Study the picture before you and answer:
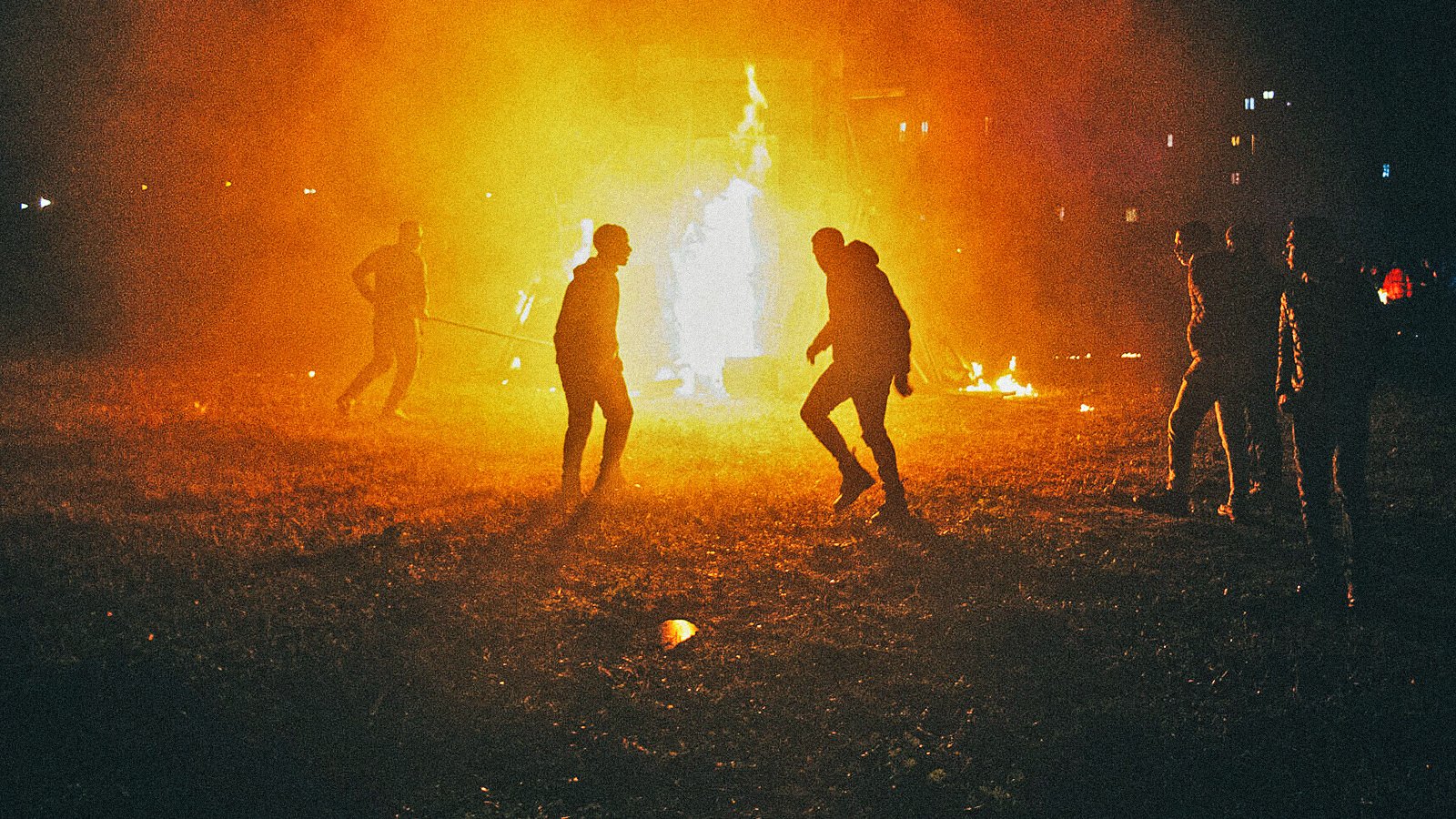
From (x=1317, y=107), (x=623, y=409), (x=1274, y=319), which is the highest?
(x=1317, y=107)

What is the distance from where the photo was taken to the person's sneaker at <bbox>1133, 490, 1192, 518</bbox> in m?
6.51

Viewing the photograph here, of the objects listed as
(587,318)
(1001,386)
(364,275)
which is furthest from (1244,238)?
(364,275)

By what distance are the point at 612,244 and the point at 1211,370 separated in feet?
14.9

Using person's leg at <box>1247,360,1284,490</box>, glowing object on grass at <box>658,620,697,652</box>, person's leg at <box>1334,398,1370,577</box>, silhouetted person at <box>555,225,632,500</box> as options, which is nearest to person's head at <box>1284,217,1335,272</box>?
person's leg at <box>1334,398,1370,577</box>

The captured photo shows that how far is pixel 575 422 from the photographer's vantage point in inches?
270

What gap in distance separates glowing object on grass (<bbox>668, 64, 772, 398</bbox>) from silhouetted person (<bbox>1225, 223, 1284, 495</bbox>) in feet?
26.9

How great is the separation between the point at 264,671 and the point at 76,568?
197 cm

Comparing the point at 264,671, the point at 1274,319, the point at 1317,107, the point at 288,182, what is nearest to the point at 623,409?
the point at 264,671

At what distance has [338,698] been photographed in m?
3.77

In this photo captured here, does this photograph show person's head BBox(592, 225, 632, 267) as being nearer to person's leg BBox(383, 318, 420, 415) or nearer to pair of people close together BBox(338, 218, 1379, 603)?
pair of people close together BBox(338, 218, 1379, 603)

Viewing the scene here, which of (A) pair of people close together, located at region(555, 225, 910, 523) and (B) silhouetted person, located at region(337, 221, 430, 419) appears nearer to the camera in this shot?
(A) pair of people close together, located at region(555, 225, 910, 523)

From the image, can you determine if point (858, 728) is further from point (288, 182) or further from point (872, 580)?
point (288, 182)

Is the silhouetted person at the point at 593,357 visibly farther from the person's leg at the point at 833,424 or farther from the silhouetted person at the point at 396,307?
the silhouetted person at the point at 396,307

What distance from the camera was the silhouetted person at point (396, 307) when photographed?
10.0 m
